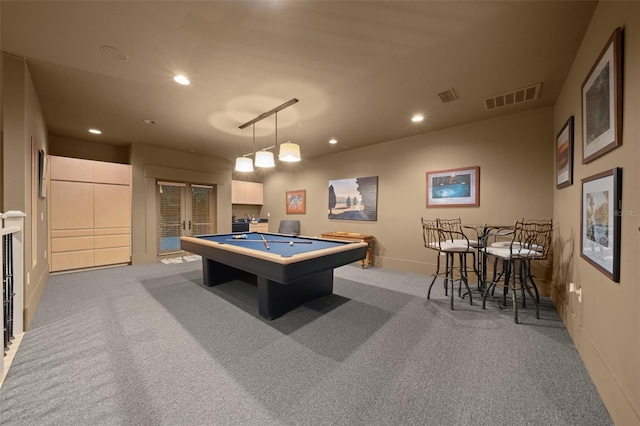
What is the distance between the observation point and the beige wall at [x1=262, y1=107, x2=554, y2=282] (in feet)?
11.5

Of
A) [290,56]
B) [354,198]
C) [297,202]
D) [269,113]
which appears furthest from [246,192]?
[290,56]

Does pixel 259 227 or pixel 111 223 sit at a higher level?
pixel 111 223

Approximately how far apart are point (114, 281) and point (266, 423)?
4.07m

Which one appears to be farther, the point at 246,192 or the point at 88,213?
the point at 246,192

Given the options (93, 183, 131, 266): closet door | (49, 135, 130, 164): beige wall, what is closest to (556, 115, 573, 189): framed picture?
(93, 183, 131, 266): closet door

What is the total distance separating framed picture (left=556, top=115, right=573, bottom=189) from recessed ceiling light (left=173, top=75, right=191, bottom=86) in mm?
4118

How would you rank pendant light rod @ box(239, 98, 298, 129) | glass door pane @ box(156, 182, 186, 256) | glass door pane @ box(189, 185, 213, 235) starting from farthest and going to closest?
glass door pane @ box(189, 185, 213, 235), glass door pane @ box(156, 182, 186, 256), pendant light rod @ box(239, 98, 298, 129)

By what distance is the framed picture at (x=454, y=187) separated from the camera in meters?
4.00

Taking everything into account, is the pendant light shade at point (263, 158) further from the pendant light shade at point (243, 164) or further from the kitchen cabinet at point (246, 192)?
the kitchen cabinet at point (246, 192)

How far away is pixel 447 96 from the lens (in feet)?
10.1

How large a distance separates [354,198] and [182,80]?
13.0ft

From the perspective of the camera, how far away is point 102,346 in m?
2.07

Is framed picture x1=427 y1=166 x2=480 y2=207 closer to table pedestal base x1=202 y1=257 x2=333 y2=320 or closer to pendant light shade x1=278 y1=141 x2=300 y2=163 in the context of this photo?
table pedestal base x1=202 y1=257 x2=333 y2=320

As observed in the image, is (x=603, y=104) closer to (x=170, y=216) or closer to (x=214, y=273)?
(x=214, y=273)
